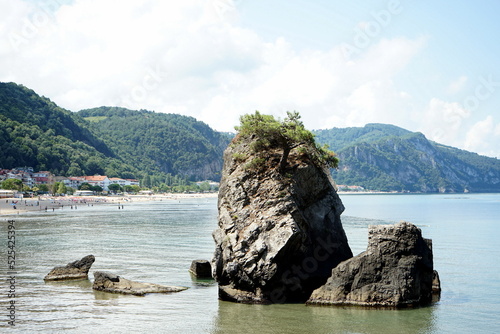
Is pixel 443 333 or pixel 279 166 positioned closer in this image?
pixel 443 333

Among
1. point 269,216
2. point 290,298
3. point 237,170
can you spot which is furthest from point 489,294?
point 237,170

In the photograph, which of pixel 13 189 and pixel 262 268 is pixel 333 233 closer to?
pixel 262 268

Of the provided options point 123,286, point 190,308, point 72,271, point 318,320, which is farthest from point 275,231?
point 72,271

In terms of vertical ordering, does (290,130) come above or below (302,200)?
above

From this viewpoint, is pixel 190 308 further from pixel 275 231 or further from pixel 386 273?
pixel 386 273

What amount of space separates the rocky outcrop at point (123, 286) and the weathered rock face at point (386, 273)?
Answer: 26.6 ft

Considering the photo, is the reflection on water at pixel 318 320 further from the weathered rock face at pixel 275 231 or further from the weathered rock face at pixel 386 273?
the weathered rock face at pixel 275 231

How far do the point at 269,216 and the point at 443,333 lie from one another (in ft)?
29.4

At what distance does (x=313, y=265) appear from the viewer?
2364 centimetres

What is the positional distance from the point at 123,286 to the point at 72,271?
5591mm

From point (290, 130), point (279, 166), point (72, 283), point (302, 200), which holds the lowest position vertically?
point (72, 283)

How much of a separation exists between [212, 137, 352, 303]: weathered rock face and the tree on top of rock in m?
0.56

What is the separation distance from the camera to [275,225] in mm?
22641

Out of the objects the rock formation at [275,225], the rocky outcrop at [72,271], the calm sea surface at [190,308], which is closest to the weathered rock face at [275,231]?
the rock formation at [275,225]
